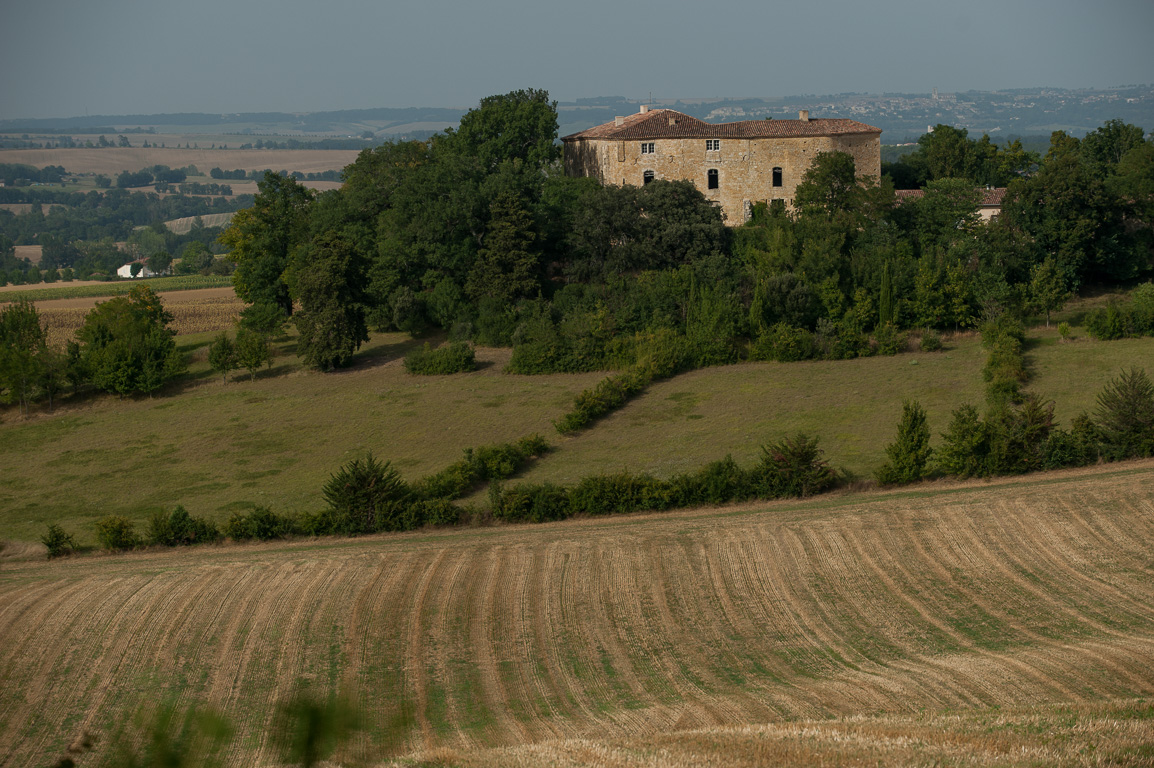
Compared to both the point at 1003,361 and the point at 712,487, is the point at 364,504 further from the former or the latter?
the point at 1003,361

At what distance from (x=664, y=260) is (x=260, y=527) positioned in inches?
1095

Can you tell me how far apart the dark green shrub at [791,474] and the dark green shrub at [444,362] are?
18.7 m

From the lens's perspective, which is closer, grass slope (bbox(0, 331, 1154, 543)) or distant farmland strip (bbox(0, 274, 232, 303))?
grass slope (bbox(0, 331, 1154, 543))

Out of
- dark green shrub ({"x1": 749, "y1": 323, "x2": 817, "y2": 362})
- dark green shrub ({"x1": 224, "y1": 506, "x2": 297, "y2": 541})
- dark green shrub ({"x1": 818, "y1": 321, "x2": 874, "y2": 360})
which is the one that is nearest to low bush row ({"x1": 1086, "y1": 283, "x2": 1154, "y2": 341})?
dark green shrub ({"x1": 818, "y1": 321, "x2": 874, "y2": 360})

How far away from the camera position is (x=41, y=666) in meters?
18.0

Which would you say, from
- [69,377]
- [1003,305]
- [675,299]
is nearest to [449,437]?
[675,299]

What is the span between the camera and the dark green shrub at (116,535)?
26.6 meters

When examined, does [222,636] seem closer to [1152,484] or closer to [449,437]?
[449,437]

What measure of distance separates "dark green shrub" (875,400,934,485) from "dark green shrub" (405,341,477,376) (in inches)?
805

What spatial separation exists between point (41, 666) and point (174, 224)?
189980mm

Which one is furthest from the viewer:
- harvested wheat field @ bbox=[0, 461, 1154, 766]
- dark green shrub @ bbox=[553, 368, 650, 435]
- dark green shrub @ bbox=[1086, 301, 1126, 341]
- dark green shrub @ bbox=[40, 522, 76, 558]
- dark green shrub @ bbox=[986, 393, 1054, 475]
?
dark green shrub @ bbox=[1086, 301, 1126, 341]

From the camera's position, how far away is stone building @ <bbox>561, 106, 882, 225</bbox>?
177 ft

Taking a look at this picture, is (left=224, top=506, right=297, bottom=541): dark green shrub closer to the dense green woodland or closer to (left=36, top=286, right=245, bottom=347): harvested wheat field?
the dense green woodland

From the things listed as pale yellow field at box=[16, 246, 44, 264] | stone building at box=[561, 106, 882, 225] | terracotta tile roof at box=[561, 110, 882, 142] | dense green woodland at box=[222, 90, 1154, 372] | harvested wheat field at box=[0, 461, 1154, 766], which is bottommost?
pale yellow field at box=[16, 246, 44, 264]
